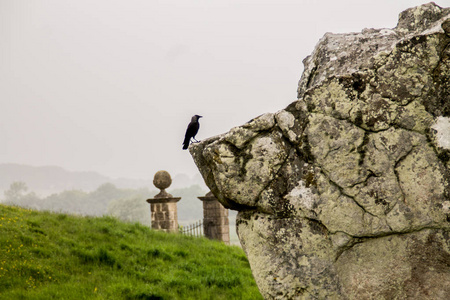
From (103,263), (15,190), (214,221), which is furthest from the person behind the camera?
(15,190)

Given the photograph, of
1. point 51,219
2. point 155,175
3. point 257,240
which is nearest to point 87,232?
point 51,219

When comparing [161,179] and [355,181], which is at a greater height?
[161,179]

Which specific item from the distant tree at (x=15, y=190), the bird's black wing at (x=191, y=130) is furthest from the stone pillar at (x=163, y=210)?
the distant tree at (x=15, y=190)

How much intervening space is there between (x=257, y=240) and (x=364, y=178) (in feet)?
3.58

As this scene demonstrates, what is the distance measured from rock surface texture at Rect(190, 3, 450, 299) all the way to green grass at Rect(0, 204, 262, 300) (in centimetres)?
486

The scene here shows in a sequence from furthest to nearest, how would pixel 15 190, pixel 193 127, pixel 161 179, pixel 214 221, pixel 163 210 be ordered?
pixel 15 190 → pixel 214 221 → pixel 161 179 → pixel 163 210 → pixel 193 127

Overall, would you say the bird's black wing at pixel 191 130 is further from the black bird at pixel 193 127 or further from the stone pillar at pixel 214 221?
the stone pillar at pixel 214 221

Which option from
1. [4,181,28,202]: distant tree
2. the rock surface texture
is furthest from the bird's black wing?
[4,181,28,202]: distant tree

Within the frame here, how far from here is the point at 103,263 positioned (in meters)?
9.91

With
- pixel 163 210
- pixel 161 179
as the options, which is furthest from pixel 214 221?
pixel 161 179

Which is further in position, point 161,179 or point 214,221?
point 214,221

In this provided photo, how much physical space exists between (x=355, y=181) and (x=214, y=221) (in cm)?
1359

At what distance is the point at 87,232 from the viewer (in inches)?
453

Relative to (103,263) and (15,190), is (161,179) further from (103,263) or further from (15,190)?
(15,190)
